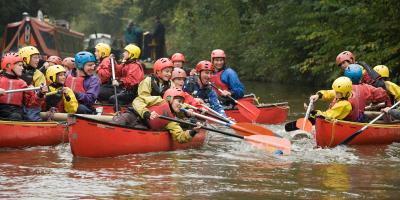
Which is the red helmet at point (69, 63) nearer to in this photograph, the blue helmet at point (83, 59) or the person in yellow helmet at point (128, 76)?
the person in yellow helmet at point (128, 76)

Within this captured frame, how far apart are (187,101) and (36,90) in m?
2.59

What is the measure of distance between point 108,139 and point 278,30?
70.4 ft

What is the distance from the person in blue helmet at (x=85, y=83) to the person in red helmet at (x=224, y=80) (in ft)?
14.3

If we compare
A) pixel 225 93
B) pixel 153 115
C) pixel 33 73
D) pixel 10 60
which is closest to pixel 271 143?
pixel 153 115

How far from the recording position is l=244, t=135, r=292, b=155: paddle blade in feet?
47.9

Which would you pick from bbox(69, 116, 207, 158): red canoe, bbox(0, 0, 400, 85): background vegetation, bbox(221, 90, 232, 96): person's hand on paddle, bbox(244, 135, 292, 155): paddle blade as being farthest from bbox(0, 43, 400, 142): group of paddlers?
bbox(0, 0, 400, 85): background vegetation

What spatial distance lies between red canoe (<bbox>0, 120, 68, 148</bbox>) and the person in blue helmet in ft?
2.20

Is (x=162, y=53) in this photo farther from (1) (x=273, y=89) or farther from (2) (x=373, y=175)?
(2) (x=373, y=175)

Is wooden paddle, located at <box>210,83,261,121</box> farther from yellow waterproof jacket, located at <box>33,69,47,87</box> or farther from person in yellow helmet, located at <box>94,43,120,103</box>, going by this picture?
yellow waterproof jacket, located at <box>33,69,47,87</box>

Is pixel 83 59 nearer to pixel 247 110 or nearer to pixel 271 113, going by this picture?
pixel 247 110

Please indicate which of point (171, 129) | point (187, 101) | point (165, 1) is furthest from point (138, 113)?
point (165, 1)

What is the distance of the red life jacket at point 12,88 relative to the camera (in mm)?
14906

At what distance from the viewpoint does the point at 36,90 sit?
15172 mm

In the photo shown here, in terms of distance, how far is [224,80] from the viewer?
2011cm
